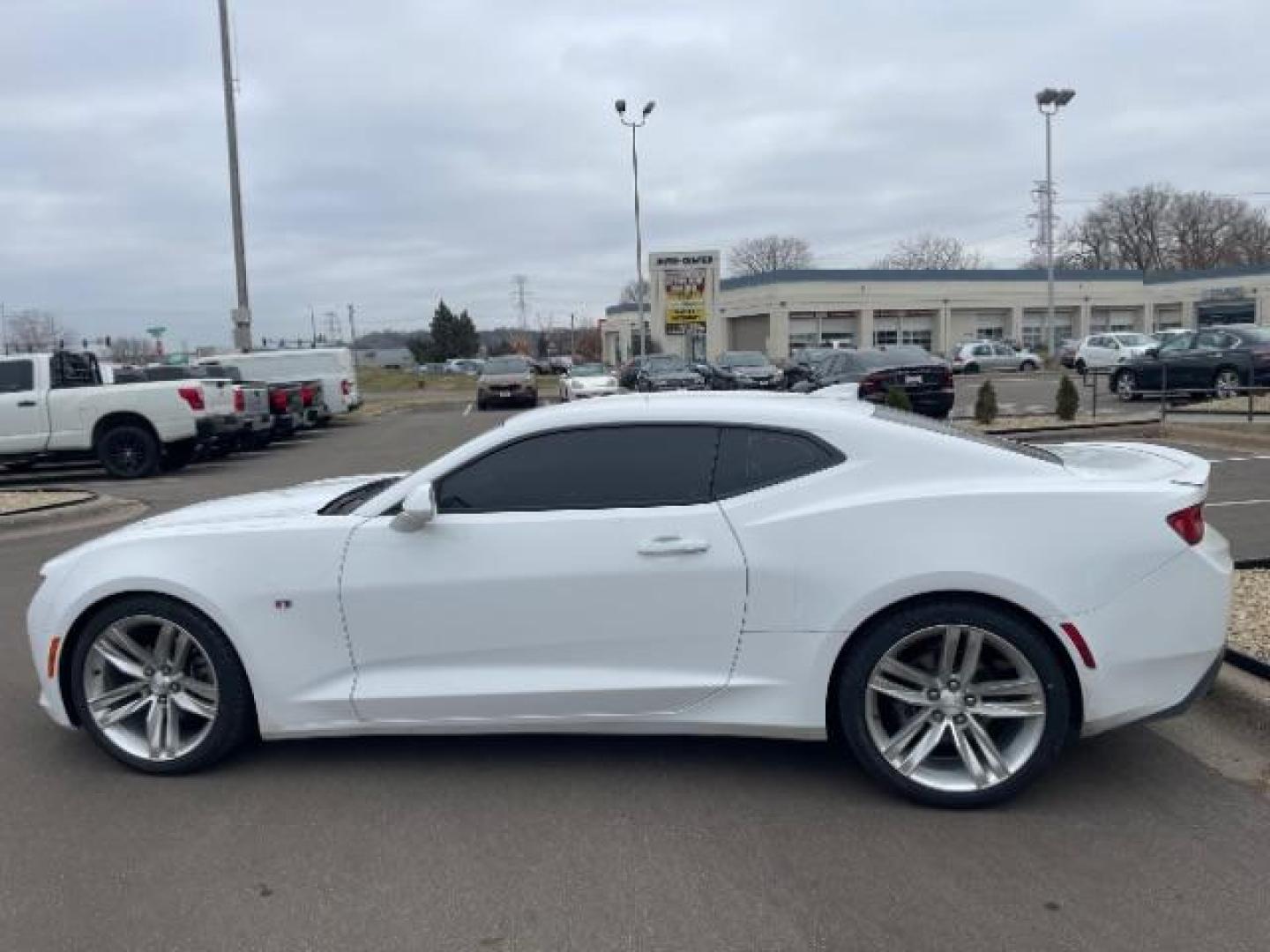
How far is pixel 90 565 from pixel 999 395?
93.2 ft

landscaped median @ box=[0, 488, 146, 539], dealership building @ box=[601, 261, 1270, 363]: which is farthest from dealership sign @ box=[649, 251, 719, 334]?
landscaped median @ box=[0, 488, 146, 539]

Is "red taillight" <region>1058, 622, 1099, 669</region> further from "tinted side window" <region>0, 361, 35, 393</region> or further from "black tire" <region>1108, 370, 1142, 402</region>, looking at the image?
"black tire" <region>1108, 370, 1142, 402</region>

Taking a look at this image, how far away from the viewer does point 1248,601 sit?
18.7 ft

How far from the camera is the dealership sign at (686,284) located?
4141 centimetres

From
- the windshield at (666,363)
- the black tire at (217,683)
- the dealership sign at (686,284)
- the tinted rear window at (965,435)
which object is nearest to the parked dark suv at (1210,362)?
the windshield at (666,363)

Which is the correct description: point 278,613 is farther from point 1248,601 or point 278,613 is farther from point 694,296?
point 694,296

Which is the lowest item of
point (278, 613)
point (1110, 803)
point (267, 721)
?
point (1110, 803)

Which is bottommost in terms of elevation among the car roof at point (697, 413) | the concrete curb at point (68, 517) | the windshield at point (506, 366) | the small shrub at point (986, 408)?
the concrete curb at point (68, 517)

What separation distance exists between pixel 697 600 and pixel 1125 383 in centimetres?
2290

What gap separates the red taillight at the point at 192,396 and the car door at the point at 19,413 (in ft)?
6.17

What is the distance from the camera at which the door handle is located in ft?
12.5

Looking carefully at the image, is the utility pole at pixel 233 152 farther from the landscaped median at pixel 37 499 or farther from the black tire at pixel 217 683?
the black tire at pixel 217 683

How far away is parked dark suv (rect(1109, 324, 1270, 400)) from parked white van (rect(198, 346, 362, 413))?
59.3 ft

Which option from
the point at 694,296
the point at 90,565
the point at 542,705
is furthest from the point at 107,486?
the point at 694,296
